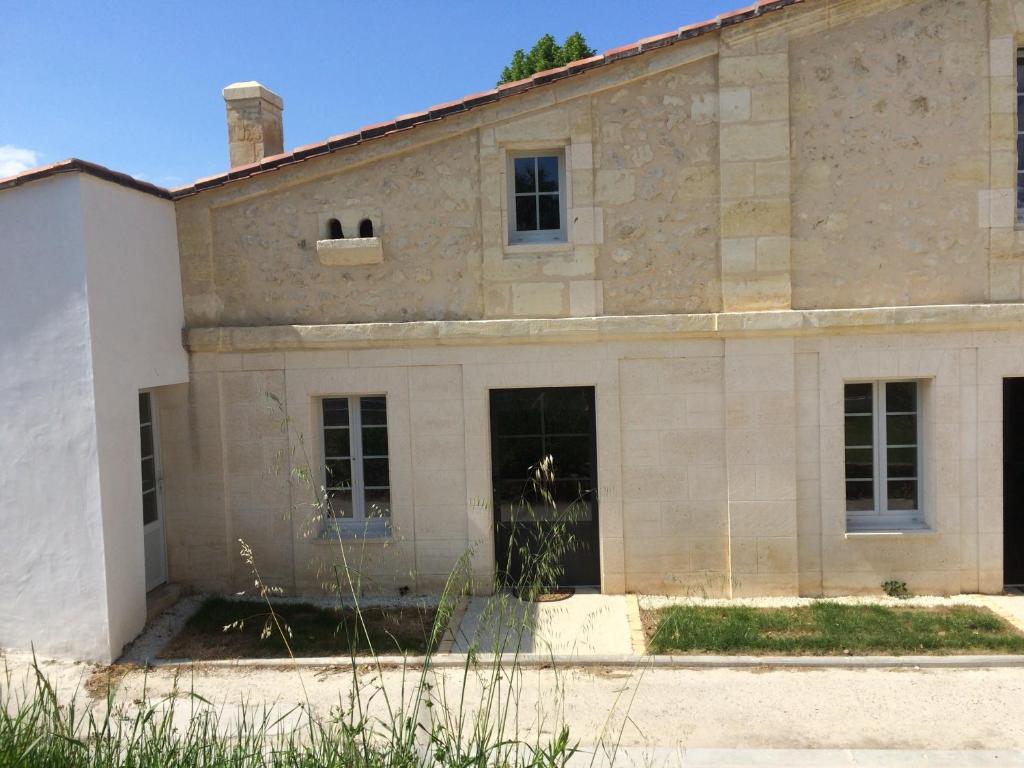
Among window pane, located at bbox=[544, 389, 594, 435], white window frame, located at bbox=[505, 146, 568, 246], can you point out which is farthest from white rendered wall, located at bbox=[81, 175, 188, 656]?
window pane, located at bbox=[544, 389, 594, 435]

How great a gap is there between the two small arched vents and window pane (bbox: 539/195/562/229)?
172cm

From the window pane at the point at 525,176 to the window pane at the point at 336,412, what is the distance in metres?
2.82

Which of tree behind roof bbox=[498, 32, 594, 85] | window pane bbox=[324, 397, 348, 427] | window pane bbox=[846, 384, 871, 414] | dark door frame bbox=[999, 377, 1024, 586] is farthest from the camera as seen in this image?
tree behind roof bbox=[498, 32, 594, 85]

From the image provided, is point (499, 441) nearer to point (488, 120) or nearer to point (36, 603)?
point (488, 120)

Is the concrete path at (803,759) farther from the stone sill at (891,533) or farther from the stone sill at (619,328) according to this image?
the stone sill at (619,328)

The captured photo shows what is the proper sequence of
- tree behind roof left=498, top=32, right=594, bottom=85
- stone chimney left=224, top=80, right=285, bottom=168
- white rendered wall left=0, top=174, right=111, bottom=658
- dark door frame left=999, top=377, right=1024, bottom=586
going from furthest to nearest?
tree behind roof left=498, top=32, right=594, bottom=85 < stone chimney left=224, top=80, right=285, bottom=168 < dark door frame left=999, top=377, right=1024, bottom=586 < white rendered wall left=0, top=174, right=111, bottom=658

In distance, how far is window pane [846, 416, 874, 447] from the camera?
778cm

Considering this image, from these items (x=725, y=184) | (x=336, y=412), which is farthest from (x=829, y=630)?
(x=336, y=412)

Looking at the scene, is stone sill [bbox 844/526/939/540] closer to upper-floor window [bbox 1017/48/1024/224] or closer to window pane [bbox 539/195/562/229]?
upper-floor window [bbox 1017/48/1024/224]

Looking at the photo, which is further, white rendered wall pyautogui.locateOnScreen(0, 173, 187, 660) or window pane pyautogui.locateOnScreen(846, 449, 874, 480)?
window pane pyautogui.locateOnScreen(846, 449, 874, 480)

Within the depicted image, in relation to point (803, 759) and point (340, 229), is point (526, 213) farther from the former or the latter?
point (803, 759)

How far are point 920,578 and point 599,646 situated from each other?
11.2 feet

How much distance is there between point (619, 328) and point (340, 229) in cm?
299

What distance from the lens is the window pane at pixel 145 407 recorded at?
7.88 meters
